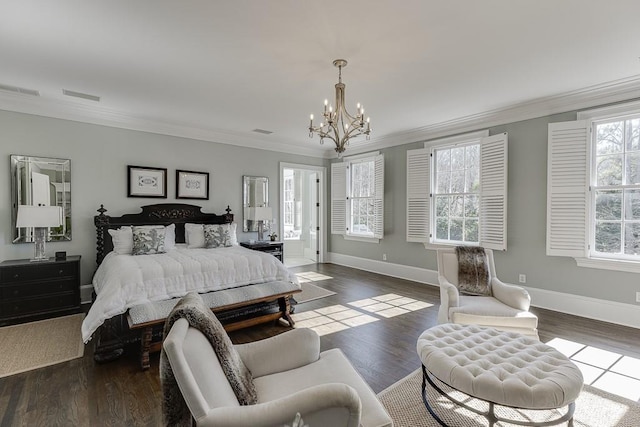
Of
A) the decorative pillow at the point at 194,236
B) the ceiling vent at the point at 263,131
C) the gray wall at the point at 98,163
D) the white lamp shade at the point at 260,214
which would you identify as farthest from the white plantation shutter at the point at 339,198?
the decorative pillow at the point at 194,236

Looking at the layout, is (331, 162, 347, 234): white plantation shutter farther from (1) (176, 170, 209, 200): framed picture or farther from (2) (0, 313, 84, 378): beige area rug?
(2) (0, 313, 84, 378): beige area rug

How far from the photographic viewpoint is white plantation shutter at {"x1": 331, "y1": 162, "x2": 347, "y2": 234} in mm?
7145

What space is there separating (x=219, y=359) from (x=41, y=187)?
4515mm

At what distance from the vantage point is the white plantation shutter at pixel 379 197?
Result: 6.23 meters

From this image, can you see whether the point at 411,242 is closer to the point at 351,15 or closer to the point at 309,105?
the point at 309,105

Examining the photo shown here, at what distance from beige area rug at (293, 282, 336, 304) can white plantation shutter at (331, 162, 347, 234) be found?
213 centimetres

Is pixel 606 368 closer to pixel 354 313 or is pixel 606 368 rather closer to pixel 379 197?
pixel 354 313

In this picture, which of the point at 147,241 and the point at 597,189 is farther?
the point at 147,241

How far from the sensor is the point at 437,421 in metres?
1.96

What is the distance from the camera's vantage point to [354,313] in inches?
159

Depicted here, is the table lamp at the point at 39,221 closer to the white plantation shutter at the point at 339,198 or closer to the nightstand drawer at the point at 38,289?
the nightstand drawer at the point at 38,289

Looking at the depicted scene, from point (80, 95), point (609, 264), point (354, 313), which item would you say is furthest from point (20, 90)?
point (609, 264)

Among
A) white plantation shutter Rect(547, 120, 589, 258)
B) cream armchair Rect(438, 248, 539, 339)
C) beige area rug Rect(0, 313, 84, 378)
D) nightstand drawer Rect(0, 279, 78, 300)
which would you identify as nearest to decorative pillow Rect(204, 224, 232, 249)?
nightstand drawer Rect(0, 279, 78, 300)

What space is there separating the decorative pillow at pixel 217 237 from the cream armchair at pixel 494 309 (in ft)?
10.7
